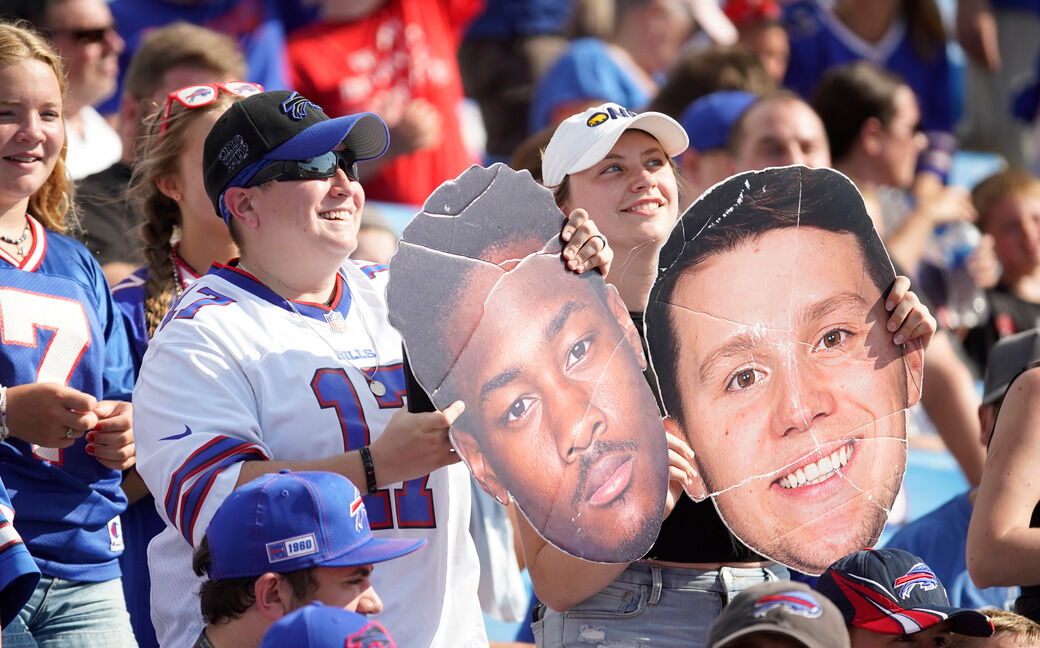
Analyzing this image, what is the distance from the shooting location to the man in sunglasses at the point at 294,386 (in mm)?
2676

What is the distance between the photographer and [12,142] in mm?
3215

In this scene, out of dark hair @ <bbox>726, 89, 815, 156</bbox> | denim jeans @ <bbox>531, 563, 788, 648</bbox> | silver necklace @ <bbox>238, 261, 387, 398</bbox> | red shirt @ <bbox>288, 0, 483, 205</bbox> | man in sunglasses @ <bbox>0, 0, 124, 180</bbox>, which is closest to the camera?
silver necklace @ <bbox>238, 261, 387, 398</bbox>

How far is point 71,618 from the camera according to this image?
312cm

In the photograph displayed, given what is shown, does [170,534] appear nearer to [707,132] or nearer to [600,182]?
[600,182]

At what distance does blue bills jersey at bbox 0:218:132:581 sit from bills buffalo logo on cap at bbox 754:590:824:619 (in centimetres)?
155

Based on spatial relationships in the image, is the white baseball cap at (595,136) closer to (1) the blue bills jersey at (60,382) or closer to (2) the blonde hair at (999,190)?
(1) the blue bills jersey at (60,382)

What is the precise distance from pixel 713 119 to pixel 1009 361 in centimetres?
188

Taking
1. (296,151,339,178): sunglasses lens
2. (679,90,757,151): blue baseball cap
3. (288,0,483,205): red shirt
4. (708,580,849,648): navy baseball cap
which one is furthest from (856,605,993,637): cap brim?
(288,0,483,205): red shirt

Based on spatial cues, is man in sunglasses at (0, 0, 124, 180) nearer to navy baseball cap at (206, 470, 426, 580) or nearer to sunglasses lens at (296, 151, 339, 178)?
sunglasses lens at (296, 151, 339, 178)

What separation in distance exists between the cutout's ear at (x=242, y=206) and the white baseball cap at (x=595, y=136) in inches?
27.3

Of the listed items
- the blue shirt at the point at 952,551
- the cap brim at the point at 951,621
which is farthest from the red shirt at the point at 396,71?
the cap brim at the point at 951,621

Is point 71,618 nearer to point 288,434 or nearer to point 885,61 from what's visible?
point 288,434

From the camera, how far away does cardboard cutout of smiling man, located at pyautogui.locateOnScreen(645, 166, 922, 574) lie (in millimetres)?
3055

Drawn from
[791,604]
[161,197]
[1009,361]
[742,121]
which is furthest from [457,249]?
[742,121]
